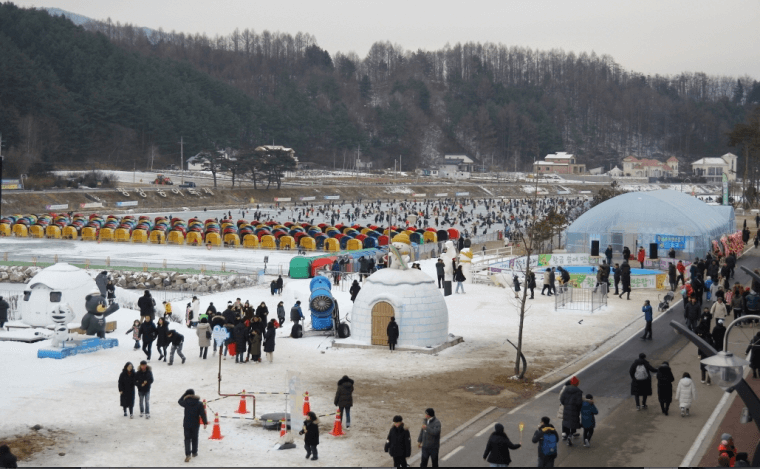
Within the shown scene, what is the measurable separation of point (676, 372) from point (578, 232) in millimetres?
23999

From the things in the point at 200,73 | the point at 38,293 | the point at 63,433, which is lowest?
the point at 63,433

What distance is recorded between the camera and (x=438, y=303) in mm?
22125

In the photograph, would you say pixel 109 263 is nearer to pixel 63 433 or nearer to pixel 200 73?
pixel 63 433

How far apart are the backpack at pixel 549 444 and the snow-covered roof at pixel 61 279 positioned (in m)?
16.4

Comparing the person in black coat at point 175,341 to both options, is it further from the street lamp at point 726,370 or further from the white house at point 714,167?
the white house at point 714,167

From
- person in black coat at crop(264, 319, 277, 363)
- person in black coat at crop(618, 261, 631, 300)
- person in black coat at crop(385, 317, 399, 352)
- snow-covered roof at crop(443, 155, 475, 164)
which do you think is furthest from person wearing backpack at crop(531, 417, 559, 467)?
snow-covered roof at crop(443, 155, 475, 164)

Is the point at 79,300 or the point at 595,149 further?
the point at 595,149

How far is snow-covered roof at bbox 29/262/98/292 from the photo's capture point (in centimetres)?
2391

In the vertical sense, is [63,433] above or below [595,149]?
below

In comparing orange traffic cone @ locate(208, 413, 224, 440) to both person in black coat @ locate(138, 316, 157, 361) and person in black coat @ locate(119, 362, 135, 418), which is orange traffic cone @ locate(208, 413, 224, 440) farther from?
person in black coat @ locate(138, 316, 157, 361)

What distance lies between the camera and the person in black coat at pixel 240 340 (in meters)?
19.8

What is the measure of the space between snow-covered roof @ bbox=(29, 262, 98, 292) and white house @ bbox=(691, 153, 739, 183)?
15239cm

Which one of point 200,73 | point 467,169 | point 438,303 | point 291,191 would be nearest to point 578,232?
point 438,303

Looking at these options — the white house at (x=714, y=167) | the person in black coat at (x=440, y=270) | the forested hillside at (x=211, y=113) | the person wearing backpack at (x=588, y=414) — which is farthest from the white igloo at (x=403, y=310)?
the white house at (x=714, y=167)
